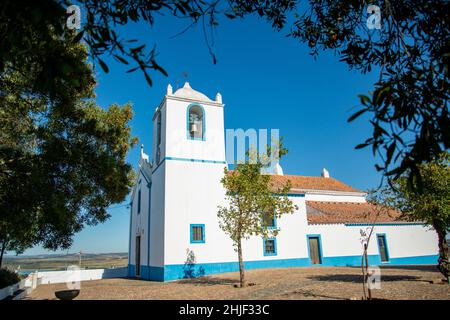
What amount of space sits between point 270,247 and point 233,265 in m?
2.95

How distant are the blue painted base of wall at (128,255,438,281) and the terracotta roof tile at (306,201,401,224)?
2.65 metres

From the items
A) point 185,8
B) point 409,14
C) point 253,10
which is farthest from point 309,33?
point 185,8

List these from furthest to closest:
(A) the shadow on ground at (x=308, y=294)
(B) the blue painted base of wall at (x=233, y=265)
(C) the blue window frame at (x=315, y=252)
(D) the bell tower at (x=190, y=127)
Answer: (C) the blue window frame at (x=315, y=252) < (D) the bell tower at (x=190, y=127) < (B) the blue painted base of wall at (x=233, y=265) < (A) the shadow on ground at (x=308, y=294)

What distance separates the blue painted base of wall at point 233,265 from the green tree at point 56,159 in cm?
807

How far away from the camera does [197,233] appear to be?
1802 centimetres

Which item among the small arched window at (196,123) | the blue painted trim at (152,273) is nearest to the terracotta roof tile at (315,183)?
the small arched window at (196,123)

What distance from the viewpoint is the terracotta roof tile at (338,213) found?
23438mm

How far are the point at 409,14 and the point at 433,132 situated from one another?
2.51m

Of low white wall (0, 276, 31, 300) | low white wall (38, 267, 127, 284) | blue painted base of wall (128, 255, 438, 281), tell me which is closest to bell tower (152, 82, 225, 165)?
blue painted base of wall (128, 255, 438, 281)

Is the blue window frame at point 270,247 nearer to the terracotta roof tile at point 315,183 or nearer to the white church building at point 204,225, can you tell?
the white church building at point 204,225

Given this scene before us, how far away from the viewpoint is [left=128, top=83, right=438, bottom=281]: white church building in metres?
17.7

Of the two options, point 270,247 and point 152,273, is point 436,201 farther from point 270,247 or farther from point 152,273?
point 152,273

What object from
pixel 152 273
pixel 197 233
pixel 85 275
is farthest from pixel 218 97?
pixel 85 275

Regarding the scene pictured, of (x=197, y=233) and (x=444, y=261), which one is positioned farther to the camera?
(x=197, y=233)
